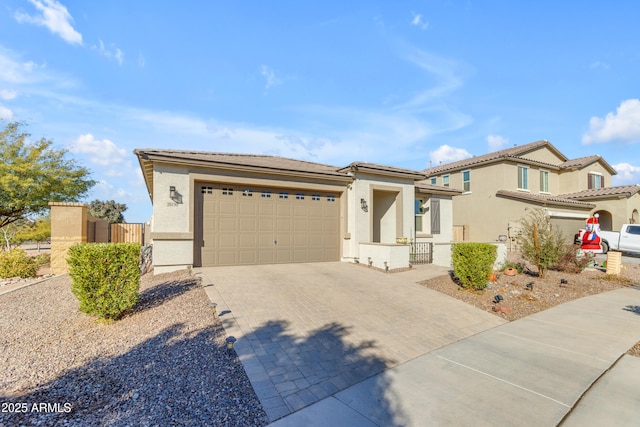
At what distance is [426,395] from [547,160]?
26.8m

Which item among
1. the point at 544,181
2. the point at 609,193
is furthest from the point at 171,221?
the point at 609,193

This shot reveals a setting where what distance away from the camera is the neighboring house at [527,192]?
2000cm

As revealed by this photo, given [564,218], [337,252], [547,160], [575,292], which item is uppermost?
[547,160]

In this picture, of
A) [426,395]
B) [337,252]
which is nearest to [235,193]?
[337,252]

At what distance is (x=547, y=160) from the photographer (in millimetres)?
23672

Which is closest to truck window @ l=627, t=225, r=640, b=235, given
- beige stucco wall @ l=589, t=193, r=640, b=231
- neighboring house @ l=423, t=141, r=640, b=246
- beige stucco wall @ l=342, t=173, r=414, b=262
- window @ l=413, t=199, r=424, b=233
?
neighboring house @ l=423, t=141, r=640, b=246

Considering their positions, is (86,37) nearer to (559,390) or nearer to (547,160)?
(559,390)

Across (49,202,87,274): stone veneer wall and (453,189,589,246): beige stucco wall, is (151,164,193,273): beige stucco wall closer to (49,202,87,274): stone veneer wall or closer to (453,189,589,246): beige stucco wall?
(49,202,87,274): stone veneer wall

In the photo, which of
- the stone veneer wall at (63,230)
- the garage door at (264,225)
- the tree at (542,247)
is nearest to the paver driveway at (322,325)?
the garage door at (264,225)

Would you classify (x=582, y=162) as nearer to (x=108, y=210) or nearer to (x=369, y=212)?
(x=369, y=212)

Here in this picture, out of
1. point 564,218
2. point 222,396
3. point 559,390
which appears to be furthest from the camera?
point 564,218

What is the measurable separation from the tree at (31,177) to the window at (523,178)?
2836 cm

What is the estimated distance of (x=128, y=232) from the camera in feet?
52.7

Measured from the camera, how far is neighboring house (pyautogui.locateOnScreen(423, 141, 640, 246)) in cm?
2000
